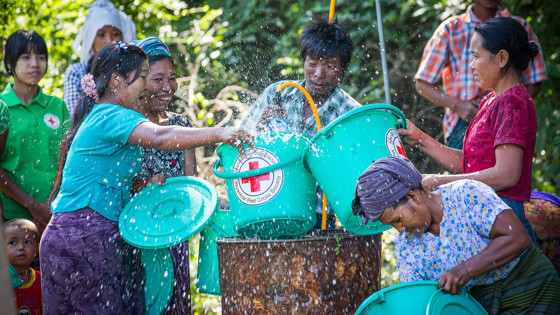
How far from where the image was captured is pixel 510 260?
2652 millimetres

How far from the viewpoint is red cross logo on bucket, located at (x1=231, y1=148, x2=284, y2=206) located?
324cm

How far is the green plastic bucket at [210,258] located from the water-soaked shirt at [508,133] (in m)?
1.59

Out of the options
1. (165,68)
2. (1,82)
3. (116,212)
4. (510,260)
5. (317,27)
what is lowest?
(1,82)

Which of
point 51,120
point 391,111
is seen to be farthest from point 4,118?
point 391,111

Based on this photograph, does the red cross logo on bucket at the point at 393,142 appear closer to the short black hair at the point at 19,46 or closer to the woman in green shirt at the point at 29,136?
the woman in green shirt at the point at 29,136

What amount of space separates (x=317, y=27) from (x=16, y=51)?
2358 millimetres

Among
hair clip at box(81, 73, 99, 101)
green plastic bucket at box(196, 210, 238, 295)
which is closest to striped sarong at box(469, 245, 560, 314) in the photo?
green plastic bucket at box(196, 210, 238, 295)

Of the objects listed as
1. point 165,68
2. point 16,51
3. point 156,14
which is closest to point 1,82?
point 156,14

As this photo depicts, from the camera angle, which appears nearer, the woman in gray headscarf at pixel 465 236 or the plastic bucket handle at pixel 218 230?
the woman in gray headscarf at pixel 465 236

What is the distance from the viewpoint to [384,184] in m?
2.67

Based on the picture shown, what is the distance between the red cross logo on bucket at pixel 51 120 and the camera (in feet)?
15.8

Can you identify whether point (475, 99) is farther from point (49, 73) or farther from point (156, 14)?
point (49, 73)

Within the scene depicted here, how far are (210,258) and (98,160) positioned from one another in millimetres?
1111

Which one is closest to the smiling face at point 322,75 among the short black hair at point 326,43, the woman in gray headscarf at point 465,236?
the short black hair at point 326,43
